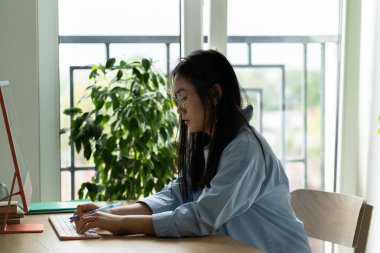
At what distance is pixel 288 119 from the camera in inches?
152

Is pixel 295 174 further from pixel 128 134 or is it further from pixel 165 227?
pixel 165 227

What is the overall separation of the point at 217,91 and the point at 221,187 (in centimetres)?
35

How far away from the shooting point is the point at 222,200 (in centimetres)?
202

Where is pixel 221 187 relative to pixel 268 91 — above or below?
below

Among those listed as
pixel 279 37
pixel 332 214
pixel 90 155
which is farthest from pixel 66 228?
pixel 279 37

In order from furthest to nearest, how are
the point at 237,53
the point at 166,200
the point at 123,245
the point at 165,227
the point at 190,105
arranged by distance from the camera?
the point at 237,53
the point at 166,200
the point at 190,105
the point at 165,227
the point at 123,245

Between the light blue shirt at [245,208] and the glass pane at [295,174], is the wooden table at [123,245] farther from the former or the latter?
the glass pane at [295,174]

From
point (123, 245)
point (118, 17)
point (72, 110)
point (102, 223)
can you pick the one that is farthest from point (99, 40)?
point (123, 245)

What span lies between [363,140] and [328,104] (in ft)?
1.23

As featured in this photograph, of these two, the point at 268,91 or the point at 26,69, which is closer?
the point at 26,69

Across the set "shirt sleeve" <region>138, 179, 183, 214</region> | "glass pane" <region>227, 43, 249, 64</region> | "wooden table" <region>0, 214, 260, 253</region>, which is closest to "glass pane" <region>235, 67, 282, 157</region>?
"glass pane" <region>227, 43, 249, 64</region>

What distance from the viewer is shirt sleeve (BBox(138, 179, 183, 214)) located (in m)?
2.34

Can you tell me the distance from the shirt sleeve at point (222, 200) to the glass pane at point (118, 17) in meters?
1.70

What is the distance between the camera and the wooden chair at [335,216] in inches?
95.2
